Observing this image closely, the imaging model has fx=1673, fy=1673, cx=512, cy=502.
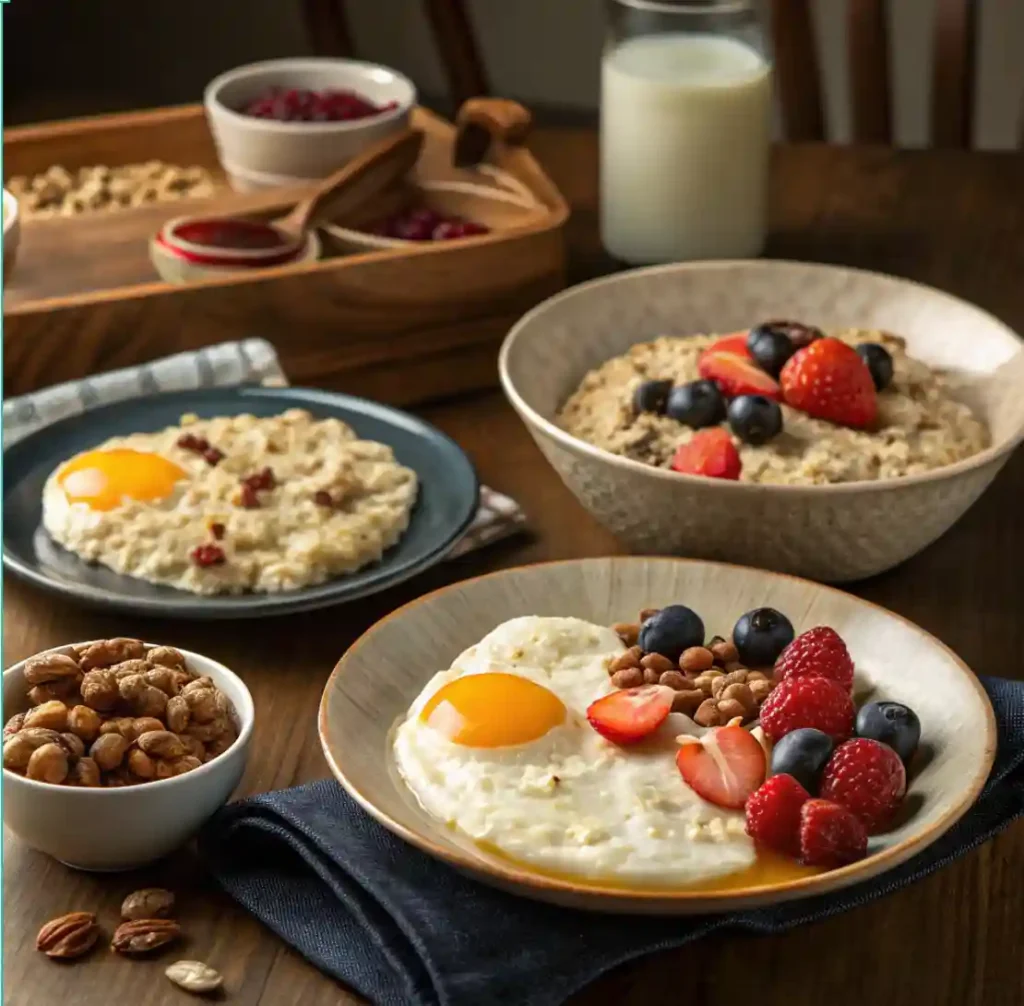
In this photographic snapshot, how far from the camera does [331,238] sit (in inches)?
76.8

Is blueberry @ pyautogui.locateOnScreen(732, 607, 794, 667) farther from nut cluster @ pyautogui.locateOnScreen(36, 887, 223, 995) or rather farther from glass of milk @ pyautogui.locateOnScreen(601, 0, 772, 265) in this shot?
glass of milk @ pyautogui.locateOnScreen(601, 0, 772, 265)

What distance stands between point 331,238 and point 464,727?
1.00 m

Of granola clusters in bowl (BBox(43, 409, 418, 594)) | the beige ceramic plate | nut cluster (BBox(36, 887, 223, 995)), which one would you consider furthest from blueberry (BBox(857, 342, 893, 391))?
nut cluster (BBox(36, 887, 223, 995))

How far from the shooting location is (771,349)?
150 centimetres

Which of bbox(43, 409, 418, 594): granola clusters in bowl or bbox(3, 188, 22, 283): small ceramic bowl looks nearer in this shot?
bbox(43, 409, 418, 594): granola clusters in bowl

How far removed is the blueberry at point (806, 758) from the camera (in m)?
1.03

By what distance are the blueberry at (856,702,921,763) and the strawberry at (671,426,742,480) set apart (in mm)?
333

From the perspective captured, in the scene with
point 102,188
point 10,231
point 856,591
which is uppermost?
point 10,231

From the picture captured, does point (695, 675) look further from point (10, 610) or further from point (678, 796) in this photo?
point (10, 610)

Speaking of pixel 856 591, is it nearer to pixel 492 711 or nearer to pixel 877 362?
pixel 877 362

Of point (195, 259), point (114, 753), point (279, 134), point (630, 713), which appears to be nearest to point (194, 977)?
point (114, 753)

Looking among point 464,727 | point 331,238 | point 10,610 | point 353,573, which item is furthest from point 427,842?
point 331,238

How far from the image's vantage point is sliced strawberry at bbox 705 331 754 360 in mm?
1543

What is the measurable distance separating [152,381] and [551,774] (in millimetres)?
800
